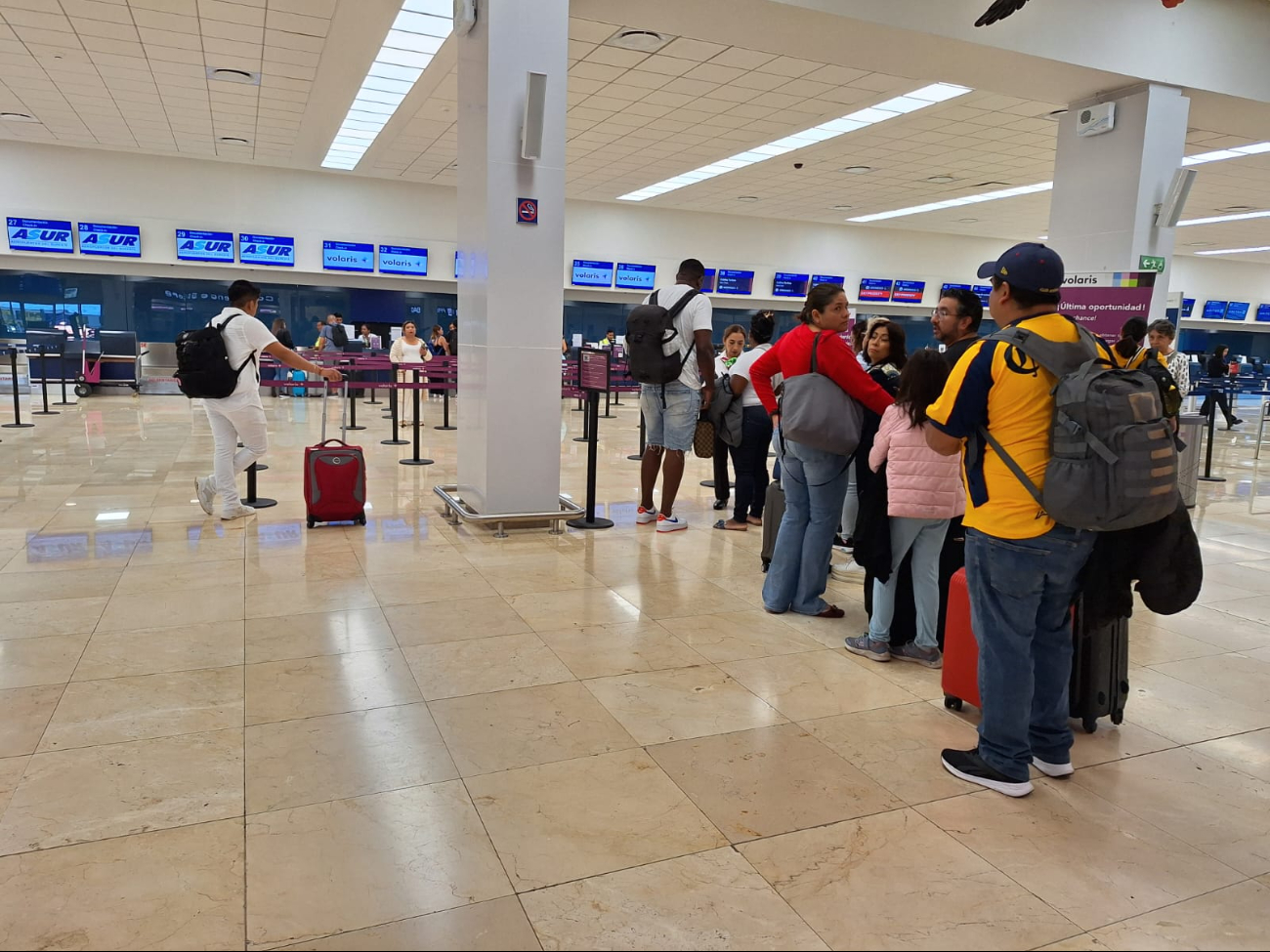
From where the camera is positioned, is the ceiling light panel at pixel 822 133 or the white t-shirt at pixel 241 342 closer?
the white t-shirt at pixel 241 342

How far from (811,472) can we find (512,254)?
2477 mm

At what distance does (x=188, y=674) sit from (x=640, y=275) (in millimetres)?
14884

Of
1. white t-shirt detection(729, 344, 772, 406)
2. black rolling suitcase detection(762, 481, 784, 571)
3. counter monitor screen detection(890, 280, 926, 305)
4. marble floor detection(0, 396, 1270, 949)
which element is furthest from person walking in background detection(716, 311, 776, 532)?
A: counter monitor screen detection(890, 280, 926, 305)

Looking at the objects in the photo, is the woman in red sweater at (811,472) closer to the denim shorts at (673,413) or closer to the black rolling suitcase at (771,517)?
the black rolling suitcase at (771,517)

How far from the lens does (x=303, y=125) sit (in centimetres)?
1105

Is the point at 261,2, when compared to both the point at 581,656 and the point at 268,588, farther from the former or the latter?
the point at 581,656

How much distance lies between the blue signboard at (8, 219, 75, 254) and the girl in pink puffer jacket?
14.8 metres

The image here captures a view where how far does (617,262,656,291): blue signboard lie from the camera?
17003 millimetres

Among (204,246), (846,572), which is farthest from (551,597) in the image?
(204,246)

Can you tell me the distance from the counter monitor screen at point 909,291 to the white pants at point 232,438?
16.4 metres

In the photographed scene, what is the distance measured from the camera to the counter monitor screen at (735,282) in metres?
17.7

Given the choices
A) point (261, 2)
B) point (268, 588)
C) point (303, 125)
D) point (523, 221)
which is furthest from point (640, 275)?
point (268, 588)

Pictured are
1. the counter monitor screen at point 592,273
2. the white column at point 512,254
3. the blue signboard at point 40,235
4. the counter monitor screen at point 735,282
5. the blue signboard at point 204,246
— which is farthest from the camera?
the counter monitor screen at point 735,282

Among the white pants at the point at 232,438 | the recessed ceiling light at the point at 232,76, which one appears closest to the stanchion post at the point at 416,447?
the white pants at the point at 232,438
